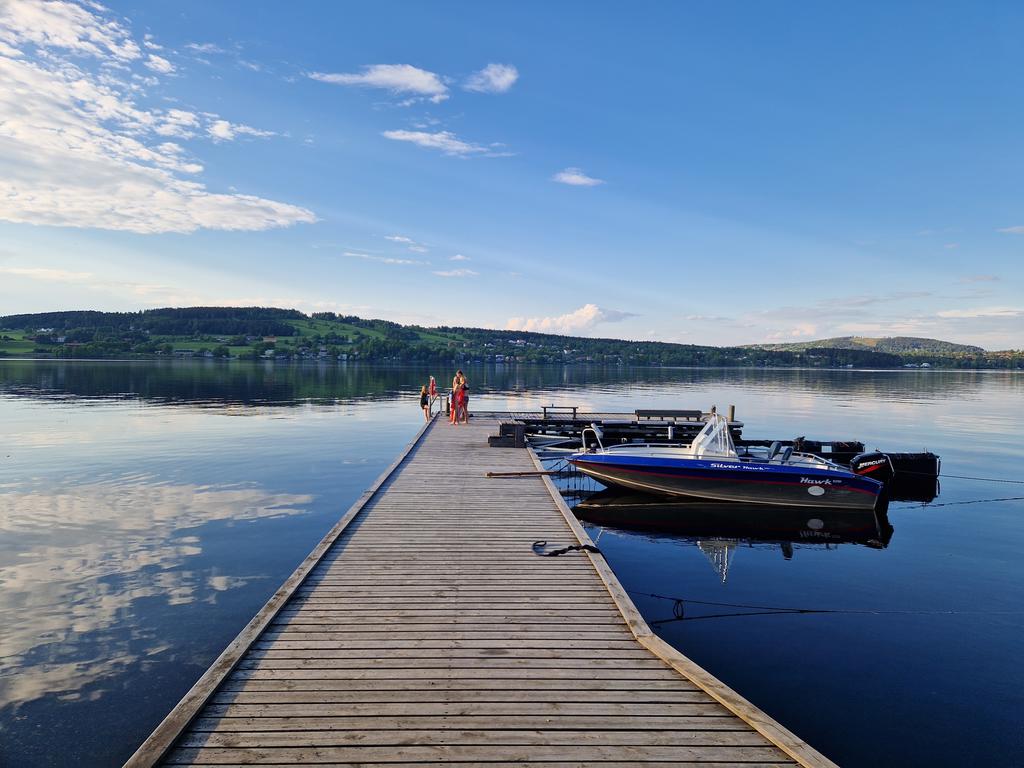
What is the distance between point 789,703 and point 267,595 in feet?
26.8

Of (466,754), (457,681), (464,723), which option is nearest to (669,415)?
(457,681)

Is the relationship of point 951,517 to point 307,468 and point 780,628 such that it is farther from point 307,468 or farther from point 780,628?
point 307,468

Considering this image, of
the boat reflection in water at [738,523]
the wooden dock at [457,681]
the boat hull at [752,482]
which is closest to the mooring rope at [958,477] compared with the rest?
the boat reflection in water at [738,523]

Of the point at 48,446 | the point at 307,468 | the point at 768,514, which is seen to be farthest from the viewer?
the point at 48,446

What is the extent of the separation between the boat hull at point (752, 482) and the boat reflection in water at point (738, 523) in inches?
14.5

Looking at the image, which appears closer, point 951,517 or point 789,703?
point 789,703

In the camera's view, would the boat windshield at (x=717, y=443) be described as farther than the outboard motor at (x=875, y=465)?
No

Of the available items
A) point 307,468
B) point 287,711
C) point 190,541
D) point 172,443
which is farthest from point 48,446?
point 287,711

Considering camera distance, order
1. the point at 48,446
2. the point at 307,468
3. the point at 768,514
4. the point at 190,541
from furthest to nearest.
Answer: the point at 48,446
the point at 307,468
the point at 768,514
the point at 190,541

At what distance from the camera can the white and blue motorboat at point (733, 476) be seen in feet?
56.7

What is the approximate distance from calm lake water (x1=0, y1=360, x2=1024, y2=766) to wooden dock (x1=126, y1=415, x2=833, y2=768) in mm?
2136

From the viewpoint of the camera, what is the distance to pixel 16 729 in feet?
22.3

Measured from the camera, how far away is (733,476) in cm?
1741

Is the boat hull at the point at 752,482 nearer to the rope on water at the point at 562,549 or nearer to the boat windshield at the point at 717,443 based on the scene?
the boat windshield at the point at 717,443
